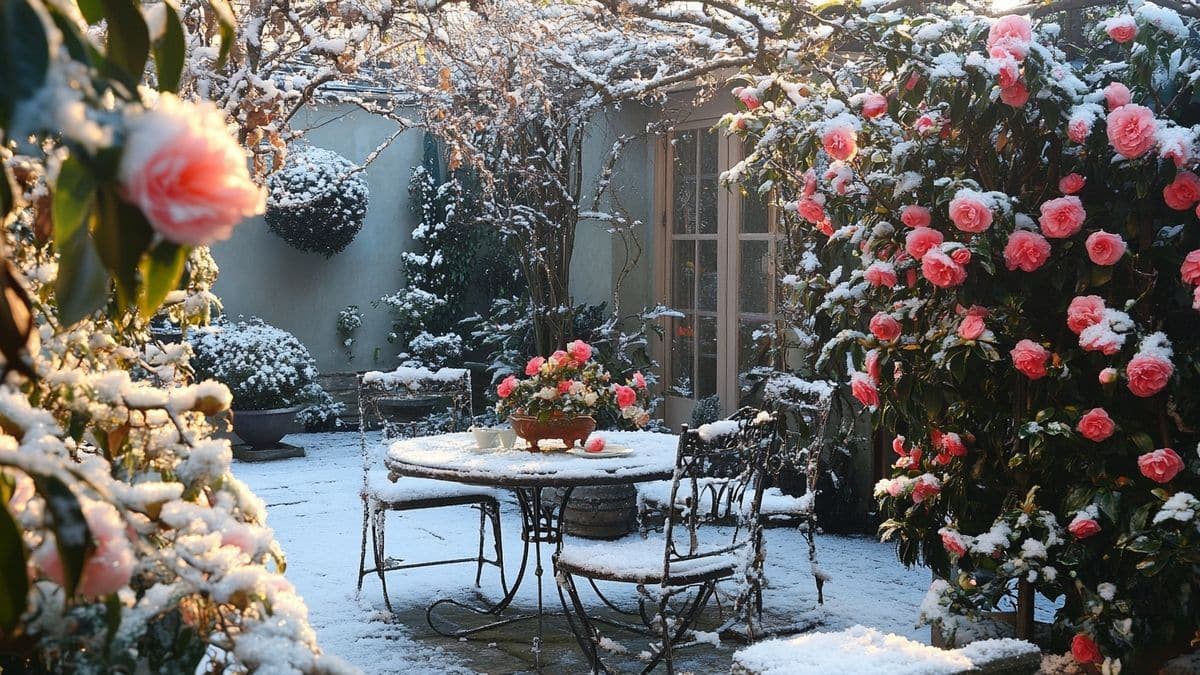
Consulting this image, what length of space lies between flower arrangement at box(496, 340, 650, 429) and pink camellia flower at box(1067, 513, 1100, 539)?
1.72 m

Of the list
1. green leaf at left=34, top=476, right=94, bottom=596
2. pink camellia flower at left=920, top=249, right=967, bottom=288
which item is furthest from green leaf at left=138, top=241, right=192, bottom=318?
pink camellia flower at left=920, top=249, right=967, bottom=288

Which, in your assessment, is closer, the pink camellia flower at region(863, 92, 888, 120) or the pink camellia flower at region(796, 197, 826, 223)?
the pink camellia flower at region(863, 92, 888, 120)

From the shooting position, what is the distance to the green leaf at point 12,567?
0.76 metres

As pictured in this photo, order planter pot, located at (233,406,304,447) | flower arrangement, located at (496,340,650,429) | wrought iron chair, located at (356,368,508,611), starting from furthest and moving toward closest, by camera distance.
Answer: planter pot, located at (233,406,304,447)
wrought iron chair, located at (356,368,508,611)
flower arrangement, located at (496,340,650,429)

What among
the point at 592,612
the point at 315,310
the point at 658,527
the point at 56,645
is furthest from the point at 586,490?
the point at 56,645

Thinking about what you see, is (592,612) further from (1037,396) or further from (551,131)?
(551,131)

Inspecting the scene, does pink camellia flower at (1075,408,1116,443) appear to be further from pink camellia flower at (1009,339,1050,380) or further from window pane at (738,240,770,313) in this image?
window pane at (738,240,770,313)

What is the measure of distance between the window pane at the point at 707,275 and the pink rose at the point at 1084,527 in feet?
13.8

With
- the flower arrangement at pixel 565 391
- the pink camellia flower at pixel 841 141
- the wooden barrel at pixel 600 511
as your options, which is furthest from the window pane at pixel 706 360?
the pink camellia flower at pixel 841 141

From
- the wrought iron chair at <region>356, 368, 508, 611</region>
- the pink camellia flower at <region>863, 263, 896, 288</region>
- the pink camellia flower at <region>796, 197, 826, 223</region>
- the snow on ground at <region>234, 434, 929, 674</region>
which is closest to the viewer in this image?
the pink camellia flower at <region>863, 263, 896, 288</region>

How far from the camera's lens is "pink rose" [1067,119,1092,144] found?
3.10 metres

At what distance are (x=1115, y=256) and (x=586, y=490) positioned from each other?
3379mm

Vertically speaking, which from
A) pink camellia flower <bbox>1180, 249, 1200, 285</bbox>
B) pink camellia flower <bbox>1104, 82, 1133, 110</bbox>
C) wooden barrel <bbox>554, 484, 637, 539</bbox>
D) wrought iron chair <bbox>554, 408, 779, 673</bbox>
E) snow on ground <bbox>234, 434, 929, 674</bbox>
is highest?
pink camellia flower <bbox>1104, 82, 1133, 110</bbox>

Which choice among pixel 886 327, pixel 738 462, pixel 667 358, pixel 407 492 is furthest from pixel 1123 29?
pixel 667 358
